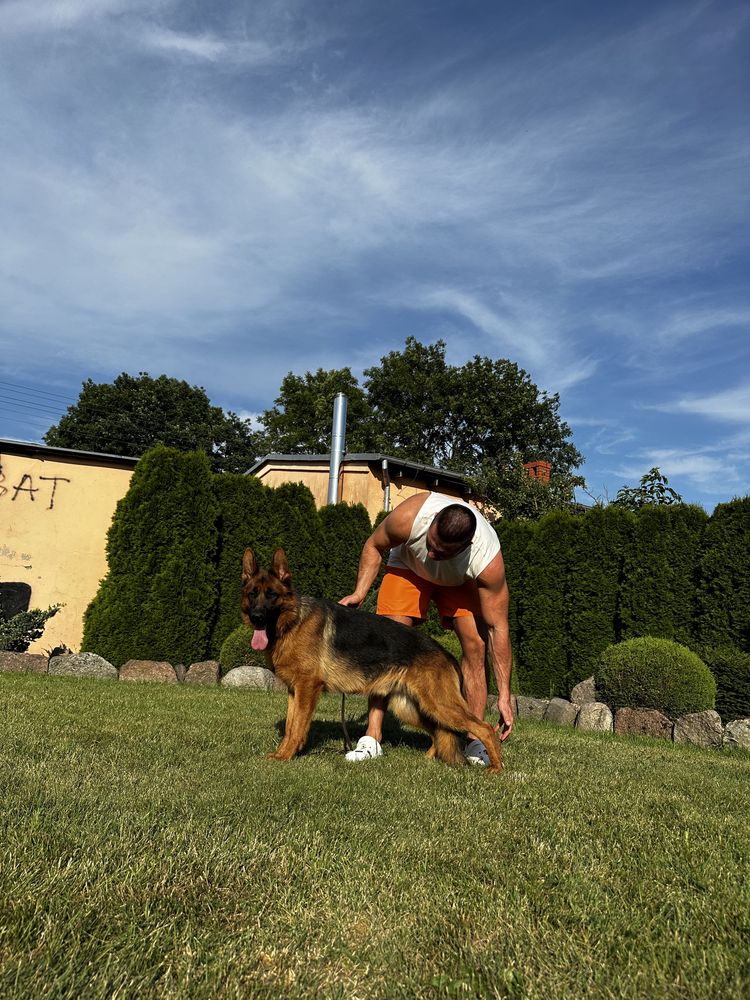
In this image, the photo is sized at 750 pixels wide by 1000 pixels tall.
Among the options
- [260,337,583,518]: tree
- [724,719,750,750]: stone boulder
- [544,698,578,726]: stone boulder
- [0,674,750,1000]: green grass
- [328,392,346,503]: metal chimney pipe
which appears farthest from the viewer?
[260,337,583,518]: tree

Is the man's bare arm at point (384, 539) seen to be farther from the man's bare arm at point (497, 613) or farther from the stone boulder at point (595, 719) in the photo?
the stone boulder at point (595, 719)

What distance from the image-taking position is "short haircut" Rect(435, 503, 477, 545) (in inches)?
172

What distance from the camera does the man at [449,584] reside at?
4.62 m

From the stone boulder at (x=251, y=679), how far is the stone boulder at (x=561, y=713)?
368cm

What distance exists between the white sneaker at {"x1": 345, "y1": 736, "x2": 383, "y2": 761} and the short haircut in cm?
160

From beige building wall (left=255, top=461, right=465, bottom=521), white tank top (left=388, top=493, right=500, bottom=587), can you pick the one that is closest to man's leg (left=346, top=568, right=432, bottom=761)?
white tank top (left=388, top=493, right=500, bottom=587)

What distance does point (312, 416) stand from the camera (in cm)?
3900

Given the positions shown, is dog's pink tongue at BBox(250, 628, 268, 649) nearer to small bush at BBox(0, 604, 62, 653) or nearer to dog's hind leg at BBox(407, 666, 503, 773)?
dog's hind leg at BBox(407, 666, 503, 773)

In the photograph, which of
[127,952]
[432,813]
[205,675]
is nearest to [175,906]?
[127,952]

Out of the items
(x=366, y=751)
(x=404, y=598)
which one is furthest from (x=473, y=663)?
(x=366, y=751)

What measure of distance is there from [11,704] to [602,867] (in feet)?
17.0

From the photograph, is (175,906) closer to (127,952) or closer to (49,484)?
(127,952)

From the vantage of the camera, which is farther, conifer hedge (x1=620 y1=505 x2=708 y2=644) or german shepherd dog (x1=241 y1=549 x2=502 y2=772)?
conifer hedge (x1=620 y1=505 x2=708 y2=644)

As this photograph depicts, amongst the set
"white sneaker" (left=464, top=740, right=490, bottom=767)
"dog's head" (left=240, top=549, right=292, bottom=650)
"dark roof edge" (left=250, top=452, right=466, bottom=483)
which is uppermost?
"dark roof edge" (left=250, top=452, right=466, bottom=483)
